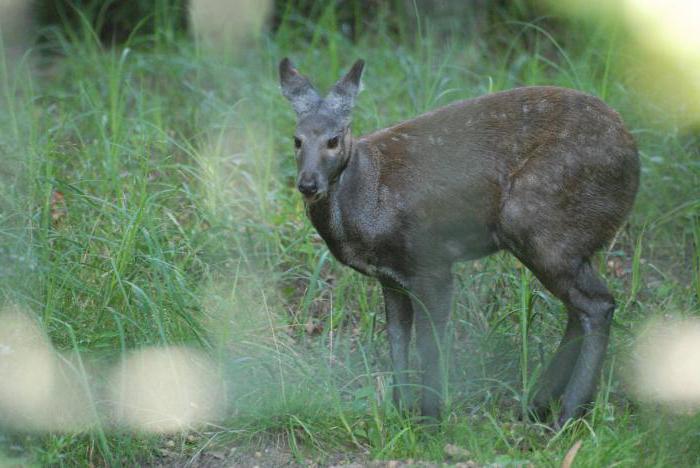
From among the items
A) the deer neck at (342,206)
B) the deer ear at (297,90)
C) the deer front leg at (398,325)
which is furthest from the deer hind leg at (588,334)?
the deer ear at (297,90)

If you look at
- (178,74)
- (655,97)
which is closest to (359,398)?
(655,97)

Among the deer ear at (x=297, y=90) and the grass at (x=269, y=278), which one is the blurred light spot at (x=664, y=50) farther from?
the deer ear at (x=297, y=90)

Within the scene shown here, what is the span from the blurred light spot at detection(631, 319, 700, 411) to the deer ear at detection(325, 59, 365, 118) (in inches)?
76.6

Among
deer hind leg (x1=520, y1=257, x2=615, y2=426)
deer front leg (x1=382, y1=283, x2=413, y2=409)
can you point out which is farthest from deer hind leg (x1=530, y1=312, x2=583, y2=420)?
deer front leg (x1=382, y1=283, x2=413, y2=409)

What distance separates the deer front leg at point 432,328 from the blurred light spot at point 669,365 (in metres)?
1.00

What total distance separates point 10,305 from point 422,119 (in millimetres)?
2256

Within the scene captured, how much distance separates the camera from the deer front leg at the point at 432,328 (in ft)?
17.1

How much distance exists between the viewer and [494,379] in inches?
210

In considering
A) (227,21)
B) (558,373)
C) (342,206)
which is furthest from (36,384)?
(227,21)

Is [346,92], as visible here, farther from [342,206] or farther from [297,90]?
[342,206]

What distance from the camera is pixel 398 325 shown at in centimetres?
545

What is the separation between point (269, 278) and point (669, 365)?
2310 mm

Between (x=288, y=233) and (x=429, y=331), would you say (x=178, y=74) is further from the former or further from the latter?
(x=429, y=331)

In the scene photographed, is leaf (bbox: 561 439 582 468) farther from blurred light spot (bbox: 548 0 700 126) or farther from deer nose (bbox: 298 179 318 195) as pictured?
blurred light spot (bbox: 548 0 700 126)
